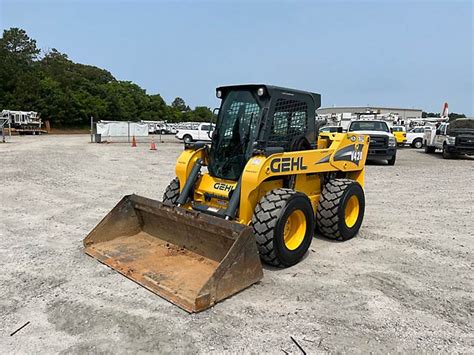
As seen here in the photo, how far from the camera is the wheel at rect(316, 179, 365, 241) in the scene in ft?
18.2

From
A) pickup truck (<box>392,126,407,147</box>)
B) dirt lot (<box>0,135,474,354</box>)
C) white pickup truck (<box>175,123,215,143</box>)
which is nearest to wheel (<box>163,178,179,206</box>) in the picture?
dirt lot (<box>0,135,474,354</box>)

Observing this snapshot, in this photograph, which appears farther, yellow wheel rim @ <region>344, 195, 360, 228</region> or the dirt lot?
yellow wheel rim @ <region>344, 195, 360, 228</region>

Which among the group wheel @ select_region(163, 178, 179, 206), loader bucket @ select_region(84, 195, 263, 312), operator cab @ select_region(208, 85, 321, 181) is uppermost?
operator cab @ select_region(208, 85, 321, 181)

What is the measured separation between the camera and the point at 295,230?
4867mm

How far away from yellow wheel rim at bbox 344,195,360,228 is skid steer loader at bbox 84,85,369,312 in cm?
2

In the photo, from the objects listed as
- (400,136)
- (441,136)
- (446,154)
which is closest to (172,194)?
(446,154)

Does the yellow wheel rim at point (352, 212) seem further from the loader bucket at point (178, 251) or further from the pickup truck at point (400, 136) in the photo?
the pickup truck at point (400, 136)

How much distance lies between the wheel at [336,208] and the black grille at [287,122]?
93cm

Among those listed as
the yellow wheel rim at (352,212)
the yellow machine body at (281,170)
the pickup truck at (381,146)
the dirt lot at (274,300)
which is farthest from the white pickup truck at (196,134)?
the yellow wheel rim at (352,212)

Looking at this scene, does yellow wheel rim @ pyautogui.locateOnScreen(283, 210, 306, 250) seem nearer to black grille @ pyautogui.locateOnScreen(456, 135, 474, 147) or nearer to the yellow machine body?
the yellow machine body

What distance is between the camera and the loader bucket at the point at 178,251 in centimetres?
375

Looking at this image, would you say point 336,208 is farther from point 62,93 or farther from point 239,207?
point 62,93

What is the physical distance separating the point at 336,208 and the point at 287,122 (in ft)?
4.53

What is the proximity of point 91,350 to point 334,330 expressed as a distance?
1951 mm
